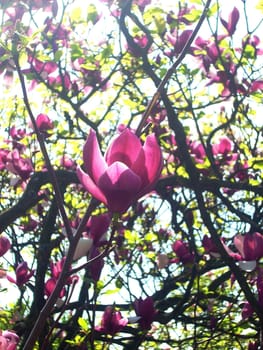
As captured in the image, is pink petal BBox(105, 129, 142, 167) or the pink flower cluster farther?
the pink flower cluster

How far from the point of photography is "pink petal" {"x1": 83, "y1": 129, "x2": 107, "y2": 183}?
0.79m

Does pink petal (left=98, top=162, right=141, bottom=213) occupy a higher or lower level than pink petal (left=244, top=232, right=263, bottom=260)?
lower

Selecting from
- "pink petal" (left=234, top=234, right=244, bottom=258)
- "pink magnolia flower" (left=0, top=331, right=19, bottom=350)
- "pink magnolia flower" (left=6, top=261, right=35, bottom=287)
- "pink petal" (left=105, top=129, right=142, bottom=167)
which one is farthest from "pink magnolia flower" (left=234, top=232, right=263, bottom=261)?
"pink petal" (left=105, top=129, right=142, bottom=167)

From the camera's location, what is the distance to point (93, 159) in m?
0.80

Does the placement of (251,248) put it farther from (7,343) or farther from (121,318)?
(7,343)

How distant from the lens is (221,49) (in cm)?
300

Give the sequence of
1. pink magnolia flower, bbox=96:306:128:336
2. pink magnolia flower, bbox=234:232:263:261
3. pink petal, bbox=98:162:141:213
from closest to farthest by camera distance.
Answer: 1. pink petal, bbox=98:162:141:213
2. pink magnolia flower, bbox=234:232:263:261
3. pink magnolia flower, bbox=96:306:128:336

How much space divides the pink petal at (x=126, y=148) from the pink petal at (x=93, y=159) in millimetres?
23

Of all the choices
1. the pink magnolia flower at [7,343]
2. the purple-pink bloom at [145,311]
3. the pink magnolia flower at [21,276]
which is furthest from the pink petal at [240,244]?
the pink magnolia flower at [7,343]

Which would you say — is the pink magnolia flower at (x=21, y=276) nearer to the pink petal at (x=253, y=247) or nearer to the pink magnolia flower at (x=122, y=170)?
the pink petal at (x=253, y=247)

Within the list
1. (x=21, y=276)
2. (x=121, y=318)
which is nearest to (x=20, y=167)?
(x=21, y=276)

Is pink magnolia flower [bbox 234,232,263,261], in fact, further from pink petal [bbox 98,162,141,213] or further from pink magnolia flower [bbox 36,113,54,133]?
pink magnolia flower [bbox 36,113,54,133]

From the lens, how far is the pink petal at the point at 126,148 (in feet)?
2.68

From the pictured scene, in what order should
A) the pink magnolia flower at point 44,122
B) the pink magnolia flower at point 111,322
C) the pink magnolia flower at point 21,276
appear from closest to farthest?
the pink magnolia flower at point 111,322 → the pink magnolia flower at point 21,276 → the pink magnolia flower at point 44,122
